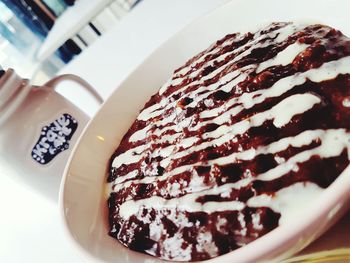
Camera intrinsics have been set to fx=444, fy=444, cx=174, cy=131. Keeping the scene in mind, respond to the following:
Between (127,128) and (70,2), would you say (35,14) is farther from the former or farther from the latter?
(127,128)

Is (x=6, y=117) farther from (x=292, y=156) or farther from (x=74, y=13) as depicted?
(x=74, y=13)

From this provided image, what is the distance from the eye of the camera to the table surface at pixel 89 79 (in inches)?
47.4

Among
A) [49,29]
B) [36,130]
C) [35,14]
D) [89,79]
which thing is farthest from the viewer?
[35,14]

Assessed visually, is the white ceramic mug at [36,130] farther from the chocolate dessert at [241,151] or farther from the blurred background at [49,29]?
the blurred background at [49,29]

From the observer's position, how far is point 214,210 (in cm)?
69

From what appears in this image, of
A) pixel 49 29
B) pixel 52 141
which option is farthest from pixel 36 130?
pixel 49 29

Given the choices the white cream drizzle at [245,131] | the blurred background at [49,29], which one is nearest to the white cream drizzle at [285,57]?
the white cream drizzle at [245,131]

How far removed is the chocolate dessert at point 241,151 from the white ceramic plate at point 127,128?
4 centimetres

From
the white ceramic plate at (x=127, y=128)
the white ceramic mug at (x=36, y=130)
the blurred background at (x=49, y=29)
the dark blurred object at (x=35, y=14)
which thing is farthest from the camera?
the dark blurred object at (x=35, y=14)

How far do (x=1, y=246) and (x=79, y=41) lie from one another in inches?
47.3

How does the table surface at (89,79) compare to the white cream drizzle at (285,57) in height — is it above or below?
below

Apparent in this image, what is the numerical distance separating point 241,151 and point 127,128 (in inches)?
19.1

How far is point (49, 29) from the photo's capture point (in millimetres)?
3039

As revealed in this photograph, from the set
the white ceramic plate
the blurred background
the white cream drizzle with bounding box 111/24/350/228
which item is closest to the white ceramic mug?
the white ceramic plate
